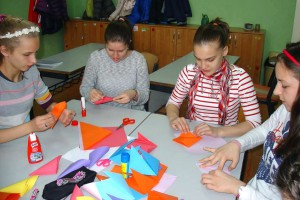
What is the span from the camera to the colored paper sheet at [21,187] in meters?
1.30

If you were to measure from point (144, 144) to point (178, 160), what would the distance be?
0.23 metres

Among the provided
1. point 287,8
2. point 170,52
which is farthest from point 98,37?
point 287,8

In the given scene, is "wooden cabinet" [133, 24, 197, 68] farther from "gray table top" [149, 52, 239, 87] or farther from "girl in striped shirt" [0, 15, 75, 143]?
"girl in striped shirt" [0, 15, 75, 143]

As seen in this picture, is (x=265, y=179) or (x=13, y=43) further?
(x=13, y=43)

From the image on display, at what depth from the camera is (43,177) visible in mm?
1413

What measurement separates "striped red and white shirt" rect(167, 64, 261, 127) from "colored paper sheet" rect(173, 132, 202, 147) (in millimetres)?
390

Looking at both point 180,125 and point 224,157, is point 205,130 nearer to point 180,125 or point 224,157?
point 180,125

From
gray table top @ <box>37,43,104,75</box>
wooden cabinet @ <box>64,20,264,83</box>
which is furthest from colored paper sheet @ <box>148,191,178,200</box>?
Answer: wooden cabinet @ <box>64,20,264,83</box>

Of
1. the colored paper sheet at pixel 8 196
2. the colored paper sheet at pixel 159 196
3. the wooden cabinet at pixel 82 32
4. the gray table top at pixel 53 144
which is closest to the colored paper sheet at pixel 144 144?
the gray table top at pixel 53 144

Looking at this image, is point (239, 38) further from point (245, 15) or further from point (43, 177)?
point (43, 177)

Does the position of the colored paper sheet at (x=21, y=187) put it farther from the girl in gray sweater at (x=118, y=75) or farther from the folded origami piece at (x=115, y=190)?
the girl in gray sweater at (x=118, y=75)

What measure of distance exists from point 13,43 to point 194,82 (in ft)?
3.91

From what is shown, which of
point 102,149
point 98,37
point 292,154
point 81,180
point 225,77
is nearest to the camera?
point 292,154

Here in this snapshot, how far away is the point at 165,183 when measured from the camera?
1371 mm
